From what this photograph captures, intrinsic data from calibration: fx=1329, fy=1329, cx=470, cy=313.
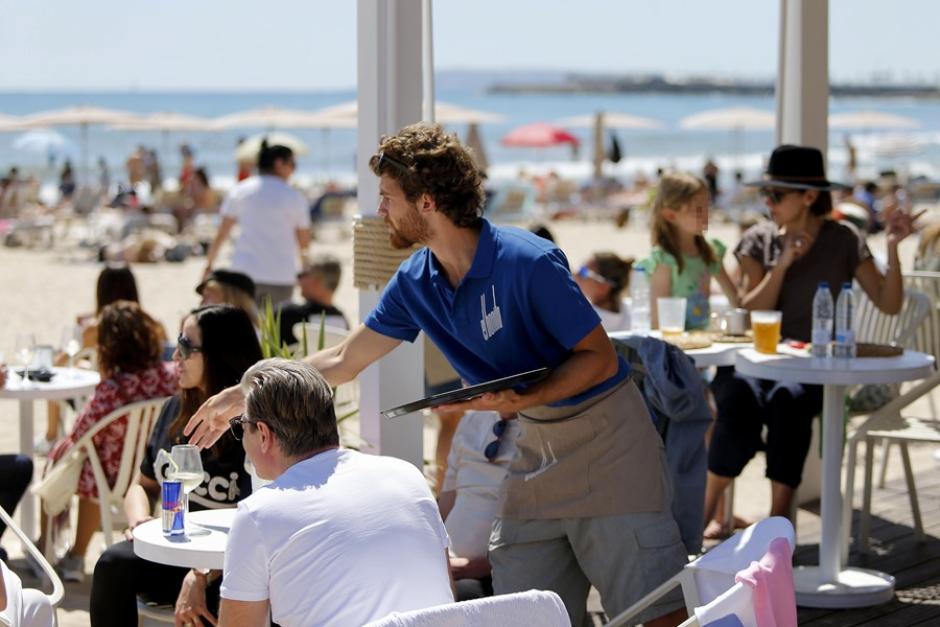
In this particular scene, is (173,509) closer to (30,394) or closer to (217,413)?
(217,413)

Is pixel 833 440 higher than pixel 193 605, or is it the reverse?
pixel 833 440

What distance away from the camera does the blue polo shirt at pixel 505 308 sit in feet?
8.94

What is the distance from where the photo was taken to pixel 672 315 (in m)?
4.84

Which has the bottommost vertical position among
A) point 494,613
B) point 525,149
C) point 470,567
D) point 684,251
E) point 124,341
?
point 470,567

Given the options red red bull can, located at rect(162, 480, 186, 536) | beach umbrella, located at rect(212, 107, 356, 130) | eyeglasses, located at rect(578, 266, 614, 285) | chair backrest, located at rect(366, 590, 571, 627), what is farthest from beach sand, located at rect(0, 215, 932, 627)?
beach umbrella, located at rect(212, 107, 356, 130)

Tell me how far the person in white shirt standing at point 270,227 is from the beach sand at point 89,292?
1.16m

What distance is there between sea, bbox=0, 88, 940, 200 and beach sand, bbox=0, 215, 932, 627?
3.38 metres

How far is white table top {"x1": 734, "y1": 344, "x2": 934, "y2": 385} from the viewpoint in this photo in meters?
3.99

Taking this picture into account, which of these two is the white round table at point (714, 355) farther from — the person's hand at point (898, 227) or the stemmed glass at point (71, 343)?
the stemmed glass at point (71, 343)

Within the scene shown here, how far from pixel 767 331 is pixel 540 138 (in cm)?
2461

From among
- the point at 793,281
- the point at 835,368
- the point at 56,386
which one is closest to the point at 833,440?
the point at 835,368

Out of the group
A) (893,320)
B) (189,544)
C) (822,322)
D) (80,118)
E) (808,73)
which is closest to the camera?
(189,544)

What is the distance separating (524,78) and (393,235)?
94678 mm

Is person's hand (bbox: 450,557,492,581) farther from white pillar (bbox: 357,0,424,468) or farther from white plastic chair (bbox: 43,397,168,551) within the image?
white plastic chair (bbox: 43,397,168,551)
